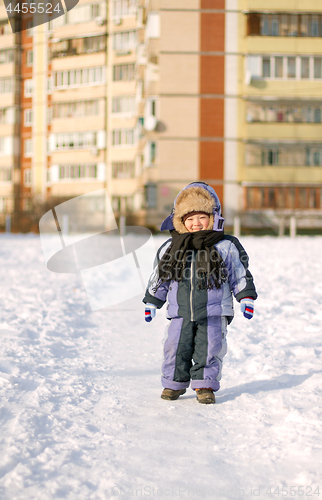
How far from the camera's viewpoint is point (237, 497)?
195 centimetres

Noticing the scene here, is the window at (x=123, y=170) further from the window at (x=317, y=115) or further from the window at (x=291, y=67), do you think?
the window at (x=317, y=115)

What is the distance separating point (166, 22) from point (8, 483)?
102 feet

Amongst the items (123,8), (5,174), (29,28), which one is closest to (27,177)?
(5,174)

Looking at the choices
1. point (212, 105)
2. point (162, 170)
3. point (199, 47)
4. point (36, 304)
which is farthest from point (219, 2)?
point (36, 304)

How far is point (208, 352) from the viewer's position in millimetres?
3104

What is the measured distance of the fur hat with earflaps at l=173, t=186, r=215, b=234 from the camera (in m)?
3.19

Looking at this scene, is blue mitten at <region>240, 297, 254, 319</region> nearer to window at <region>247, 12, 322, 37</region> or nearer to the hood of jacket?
the hood of jacket

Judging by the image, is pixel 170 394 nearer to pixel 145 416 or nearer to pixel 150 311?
pixel 145 416

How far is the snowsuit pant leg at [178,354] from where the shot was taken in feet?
10.3

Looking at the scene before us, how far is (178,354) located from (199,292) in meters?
0.39

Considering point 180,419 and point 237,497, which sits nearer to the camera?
point 237,497

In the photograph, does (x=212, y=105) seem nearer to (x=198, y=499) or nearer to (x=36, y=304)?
(x=36, y=304)

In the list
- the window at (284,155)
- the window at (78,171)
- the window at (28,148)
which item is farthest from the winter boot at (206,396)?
the window at (28,148)

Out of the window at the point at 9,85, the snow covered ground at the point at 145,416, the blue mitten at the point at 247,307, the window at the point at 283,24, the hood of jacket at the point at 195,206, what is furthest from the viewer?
the window at the point at 9,85
